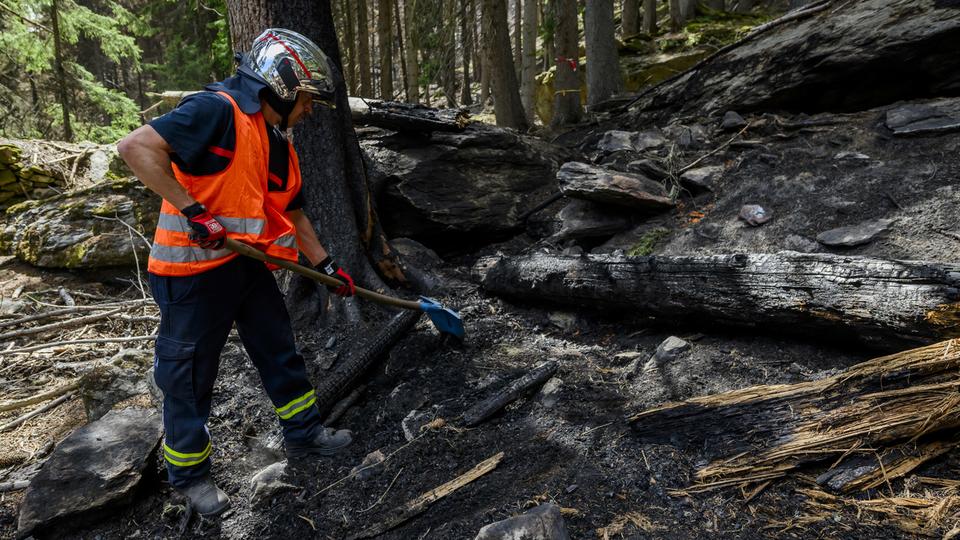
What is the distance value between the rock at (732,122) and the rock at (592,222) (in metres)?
1.77

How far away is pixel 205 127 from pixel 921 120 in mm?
5497

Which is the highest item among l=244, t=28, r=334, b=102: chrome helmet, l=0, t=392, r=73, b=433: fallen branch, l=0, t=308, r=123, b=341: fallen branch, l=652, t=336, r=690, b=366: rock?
l=244, t=28, r=334, b=102: chrome helmet

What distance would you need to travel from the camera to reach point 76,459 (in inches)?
107

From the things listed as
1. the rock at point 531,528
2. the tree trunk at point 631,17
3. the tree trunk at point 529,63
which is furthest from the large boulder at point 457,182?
the tree trunk at point 631,17

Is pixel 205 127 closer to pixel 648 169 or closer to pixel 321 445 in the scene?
pixel 321 445

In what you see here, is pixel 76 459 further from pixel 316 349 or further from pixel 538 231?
pixel 538 231

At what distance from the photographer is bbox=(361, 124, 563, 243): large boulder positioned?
5551mm

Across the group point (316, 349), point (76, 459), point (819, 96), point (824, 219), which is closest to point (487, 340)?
point (316, 349)

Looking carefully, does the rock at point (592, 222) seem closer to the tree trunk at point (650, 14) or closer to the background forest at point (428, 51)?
the background forest at point (428, 51)

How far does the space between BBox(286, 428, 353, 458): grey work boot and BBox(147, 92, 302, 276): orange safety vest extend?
113 centimetres

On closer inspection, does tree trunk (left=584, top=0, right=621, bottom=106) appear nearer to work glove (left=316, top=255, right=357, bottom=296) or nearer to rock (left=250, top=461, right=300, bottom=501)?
work glove (left=316, top=255, right=357, bottom=296)

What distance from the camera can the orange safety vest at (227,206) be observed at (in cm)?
240

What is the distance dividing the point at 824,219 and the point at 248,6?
4640 millimetres

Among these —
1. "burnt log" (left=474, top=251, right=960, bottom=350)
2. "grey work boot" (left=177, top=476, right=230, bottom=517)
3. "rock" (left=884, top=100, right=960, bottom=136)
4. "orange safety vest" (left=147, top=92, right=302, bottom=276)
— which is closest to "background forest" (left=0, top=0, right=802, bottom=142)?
"rock" (left=884, top=100, right=960, bottom=136)
